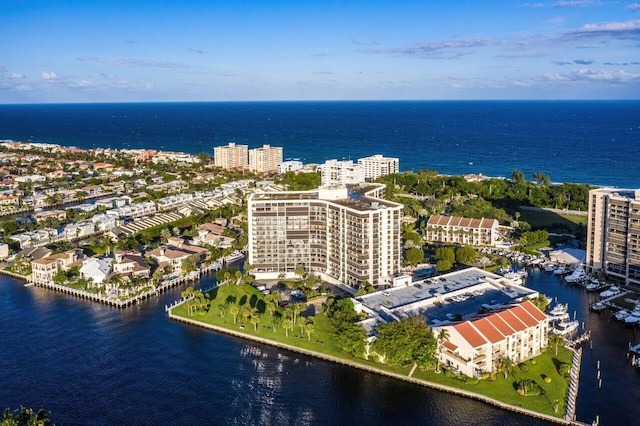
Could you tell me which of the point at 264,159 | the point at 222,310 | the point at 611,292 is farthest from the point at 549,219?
the point at 264,159

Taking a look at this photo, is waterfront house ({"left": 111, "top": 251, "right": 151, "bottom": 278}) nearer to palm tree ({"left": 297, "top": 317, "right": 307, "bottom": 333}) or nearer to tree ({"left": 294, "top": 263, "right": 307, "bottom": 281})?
tree ({"left": 294, "top": 263, "right": 307, "bottom": 281})

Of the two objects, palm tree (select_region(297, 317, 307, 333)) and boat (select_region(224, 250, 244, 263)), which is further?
boat (select_region(224, 250, 244, 263))

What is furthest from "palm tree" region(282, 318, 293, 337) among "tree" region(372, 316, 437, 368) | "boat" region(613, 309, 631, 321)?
"boat" region(613, 309, 631, 321)

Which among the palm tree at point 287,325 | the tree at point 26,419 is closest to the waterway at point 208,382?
the palm tree at point 287,325

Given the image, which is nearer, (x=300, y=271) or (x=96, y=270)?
(x=300, y=271)

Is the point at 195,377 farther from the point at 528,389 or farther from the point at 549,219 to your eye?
the point at 549,219

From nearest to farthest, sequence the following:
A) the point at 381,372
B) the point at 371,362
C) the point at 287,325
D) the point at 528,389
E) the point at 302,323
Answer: the point at 528,389, the point at 381,372, the point at 371,362, the point at 302,323, the point at 287,325
